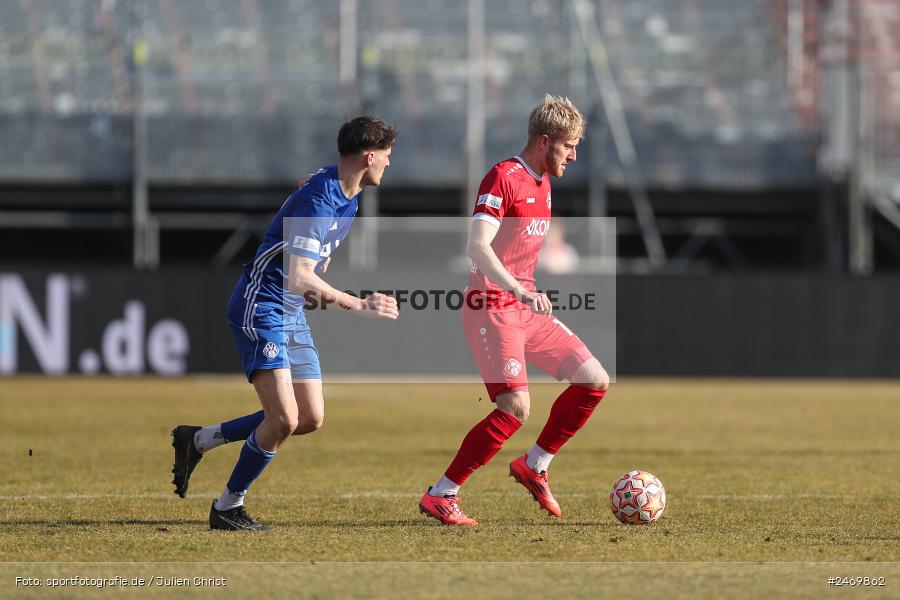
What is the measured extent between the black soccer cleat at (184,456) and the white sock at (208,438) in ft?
0.10

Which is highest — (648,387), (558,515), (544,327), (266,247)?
(266,247)

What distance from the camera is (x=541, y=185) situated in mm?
7727

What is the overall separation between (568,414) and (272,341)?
70.9 inches

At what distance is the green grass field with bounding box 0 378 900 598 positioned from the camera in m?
5.88

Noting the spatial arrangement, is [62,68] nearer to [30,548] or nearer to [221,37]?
[221,37]

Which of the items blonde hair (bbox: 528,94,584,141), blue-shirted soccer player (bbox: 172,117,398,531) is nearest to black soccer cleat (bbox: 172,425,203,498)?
blue-shirted soccer player (bbox: 172,117,398,531)

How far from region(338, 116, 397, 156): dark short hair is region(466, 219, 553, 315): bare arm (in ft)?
2.25

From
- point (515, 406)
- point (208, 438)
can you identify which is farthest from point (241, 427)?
point (515, 406)

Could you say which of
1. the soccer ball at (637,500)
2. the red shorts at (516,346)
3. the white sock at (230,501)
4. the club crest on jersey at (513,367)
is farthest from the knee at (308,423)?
the soccer ball at (637,500)

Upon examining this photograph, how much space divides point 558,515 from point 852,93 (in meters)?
18.7

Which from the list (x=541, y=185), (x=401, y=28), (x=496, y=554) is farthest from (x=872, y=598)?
(x=401, y=28)

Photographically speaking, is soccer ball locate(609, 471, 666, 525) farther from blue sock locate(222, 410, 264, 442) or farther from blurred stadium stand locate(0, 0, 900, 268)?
blurred stadium stand locate(0, 0, 900, 268)

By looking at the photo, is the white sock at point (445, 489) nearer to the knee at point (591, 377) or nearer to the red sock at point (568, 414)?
the red sock at point (568, 414)

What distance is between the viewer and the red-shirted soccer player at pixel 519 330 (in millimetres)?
7500
